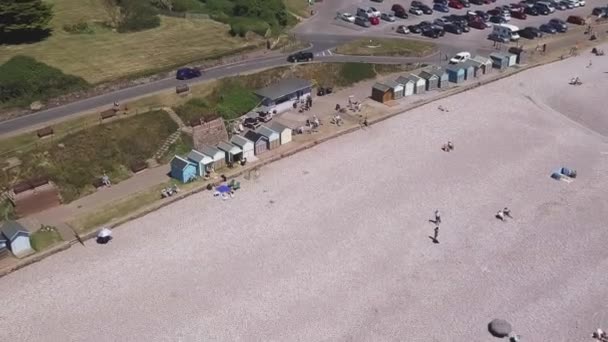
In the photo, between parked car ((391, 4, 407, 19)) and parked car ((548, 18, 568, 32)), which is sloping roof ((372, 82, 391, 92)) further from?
parked car ((548, 18, 568, 32))

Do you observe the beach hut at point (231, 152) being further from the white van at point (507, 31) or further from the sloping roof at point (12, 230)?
the white van at point (507, 31)

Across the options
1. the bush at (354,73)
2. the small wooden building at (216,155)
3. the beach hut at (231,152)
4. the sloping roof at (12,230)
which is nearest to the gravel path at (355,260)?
the sloping roof at (12,230)

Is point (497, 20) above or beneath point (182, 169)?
above

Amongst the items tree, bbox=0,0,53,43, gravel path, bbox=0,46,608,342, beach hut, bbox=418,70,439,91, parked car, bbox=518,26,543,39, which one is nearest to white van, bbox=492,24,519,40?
parked car, bbox=518,26,543,39

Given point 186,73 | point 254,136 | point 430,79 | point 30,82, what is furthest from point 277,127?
point 30,82

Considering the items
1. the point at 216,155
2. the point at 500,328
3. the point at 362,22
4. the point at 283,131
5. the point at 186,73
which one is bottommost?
the point at 500,328

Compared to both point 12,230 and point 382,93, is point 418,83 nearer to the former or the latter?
point 382,93

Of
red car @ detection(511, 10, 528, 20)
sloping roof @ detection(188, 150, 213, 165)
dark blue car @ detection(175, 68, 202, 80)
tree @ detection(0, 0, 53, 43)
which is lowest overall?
sloping roof @ detection(188, 150, 213, 165)

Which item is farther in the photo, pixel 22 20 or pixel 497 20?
pixel 497 20
